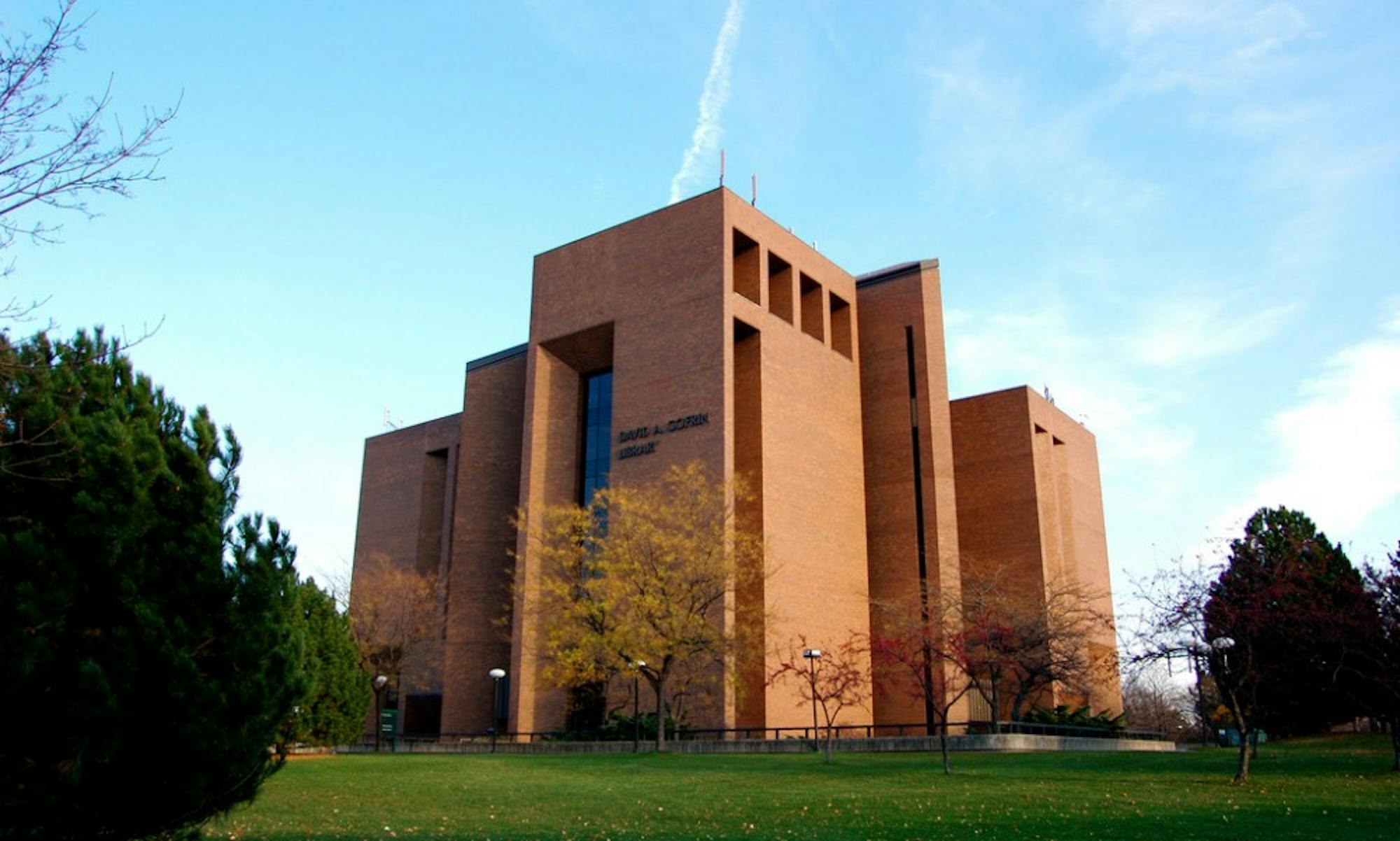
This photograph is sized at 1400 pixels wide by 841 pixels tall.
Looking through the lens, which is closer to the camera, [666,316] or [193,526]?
[193,526]

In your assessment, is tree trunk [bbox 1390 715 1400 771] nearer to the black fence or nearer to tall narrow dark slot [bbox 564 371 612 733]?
the black fence

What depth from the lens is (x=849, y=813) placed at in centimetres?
1558

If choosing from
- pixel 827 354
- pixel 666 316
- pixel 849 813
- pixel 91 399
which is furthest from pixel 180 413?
pixel 827 354

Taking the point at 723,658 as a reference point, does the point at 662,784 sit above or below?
below

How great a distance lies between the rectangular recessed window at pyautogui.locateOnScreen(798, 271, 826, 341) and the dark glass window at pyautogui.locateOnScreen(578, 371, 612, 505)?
8.75m

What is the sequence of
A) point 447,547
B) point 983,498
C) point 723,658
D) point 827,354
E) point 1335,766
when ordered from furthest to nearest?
point 447,547
point 983,498
point 827,354
point 723,658
point 1335,766

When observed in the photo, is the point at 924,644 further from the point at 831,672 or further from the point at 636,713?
the point at 636,713

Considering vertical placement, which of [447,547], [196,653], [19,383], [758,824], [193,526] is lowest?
[758,824]

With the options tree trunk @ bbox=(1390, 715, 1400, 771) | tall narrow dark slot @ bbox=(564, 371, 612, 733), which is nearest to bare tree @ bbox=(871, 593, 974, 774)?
tree trunk @ bbox=(1390, 715, 1400, 771)

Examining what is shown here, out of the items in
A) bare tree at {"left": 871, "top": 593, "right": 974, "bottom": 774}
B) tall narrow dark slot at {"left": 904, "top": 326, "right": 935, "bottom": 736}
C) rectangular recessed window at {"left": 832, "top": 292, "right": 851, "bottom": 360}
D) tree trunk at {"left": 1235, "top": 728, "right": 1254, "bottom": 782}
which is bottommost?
tree trunk at {"left": 1235, "top": 728, "right": 1254, "bottom": 782}

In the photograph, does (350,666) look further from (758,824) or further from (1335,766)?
(1335,766)

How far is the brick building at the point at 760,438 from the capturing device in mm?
40281

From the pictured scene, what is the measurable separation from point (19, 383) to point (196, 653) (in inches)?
112

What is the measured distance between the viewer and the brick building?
40.3 meters
